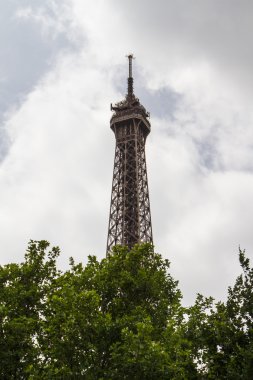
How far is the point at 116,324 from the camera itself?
21703 mm

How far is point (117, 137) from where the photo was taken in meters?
78.8

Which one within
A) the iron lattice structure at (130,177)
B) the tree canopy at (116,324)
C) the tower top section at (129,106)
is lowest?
the tree canopy at (116,324)

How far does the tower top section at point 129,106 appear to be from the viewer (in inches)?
3086

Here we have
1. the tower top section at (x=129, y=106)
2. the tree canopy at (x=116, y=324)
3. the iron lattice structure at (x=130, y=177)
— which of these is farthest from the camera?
the tower top section at (x=129, y=106)

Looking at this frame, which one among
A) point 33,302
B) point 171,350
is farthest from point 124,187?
point 171,350

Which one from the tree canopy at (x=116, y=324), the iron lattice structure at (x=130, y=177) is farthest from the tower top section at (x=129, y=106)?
the tree canopy at (x=116, y=324)

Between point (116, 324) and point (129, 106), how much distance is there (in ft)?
200

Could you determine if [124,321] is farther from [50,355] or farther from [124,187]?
[124,187]

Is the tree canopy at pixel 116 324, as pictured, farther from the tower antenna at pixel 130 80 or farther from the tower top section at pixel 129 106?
the tower antenna at pixel 130 80

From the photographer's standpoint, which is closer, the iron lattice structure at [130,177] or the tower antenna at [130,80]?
the iron lattice structure at [130,177]

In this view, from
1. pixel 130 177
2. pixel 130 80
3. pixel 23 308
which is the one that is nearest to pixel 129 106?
Result: pixel 130 80

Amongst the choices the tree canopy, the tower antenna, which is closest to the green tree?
the tree canopy

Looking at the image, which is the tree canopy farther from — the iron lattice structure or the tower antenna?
the tower antenna

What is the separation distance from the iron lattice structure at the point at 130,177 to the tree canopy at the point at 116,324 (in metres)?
42.0
